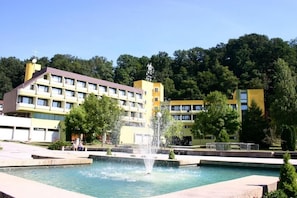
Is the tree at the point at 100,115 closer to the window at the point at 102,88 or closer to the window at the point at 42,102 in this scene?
the window at the point at 42,102

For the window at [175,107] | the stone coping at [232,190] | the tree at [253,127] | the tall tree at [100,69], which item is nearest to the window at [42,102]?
the window at [175,107]

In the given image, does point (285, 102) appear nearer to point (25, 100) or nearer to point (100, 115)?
point (100, 115)

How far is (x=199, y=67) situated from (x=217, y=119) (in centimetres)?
3847

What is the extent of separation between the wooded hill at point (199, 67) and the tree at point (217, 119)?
70.9 feet

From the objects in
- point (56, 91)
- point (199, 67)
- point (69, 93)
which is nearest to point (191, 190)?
point (56, 91)

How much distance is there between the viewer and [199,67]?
273 ft

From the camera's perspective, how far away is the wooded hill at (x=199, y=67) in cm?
7156

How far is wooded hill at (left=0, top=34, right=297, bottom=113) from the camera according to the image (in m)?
71.6

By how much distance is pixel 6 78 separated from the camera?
73250mm

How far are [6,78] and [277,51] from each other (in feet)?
212

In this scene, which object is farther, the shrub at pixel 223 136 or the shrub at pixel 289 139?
the shrub at pixel 223 136

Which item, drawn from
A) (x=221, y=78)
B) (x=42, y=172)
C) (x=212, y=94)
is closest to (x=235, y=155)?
(x=42, y=172)

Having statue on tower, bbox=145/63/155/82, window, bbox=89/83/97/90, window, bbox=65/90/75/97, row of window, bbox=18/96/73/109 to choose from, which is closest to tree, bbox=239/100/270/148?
window, bbox=89/83/97/90

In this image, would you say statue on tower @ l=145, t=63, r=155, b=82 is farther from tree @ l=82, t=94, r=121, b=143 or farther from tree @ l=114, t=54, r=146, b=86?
tree @ l=82, t=94, r=121, b=143
